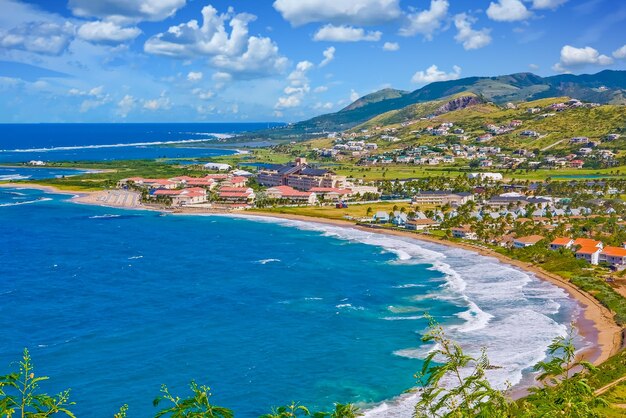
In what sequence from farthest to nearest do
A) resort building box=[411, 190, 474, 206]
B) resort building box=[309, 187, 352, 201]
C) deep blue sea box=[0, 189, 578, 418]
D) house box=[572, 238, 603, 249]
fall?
resort building box=[309, 187, 352, 201]
resort building box=[411, 190, 474, 206]
house box=[572, 238, 603, 249]
deep blue sea box=[0, 189, 578, 418]

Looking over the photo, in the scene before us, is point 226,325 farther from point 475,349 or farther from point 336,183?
point 336,183

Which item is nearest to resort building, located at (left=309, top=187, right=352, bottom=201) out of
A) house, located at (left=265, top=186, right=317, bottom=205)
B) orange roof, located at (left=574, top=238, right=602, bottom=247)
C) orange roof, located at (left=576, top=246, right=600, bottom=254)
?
house, located at (left=265, top=186, right=317, bottom=205)

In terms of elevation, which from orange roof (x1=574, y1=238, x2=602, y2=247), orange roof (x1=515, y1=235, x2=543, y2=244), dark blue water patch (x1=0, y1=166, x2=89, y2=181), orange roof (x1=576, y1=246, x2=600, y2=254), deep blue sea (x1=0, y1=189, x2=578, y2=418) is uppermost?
orange roof (x1=574, y1=238, x2=602, y2=247)

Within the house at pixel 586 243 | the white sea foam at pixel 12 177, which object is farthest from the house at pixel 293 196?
the white sea foam at pixel 12 177

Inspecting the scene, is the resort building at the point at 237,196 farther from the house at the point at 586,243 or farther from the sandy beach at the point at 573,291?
the house at the point at 586,243

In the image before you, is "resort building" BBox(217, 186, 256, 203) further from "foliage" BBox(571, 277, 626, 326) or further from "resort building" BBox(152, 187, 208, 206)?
"foliage" BBox(571, 277, 626, 326)

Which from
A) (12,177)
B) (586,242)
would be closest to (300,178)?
(12,177)

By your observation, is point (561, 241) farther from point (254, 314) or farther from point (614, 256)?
point (254, 314)
